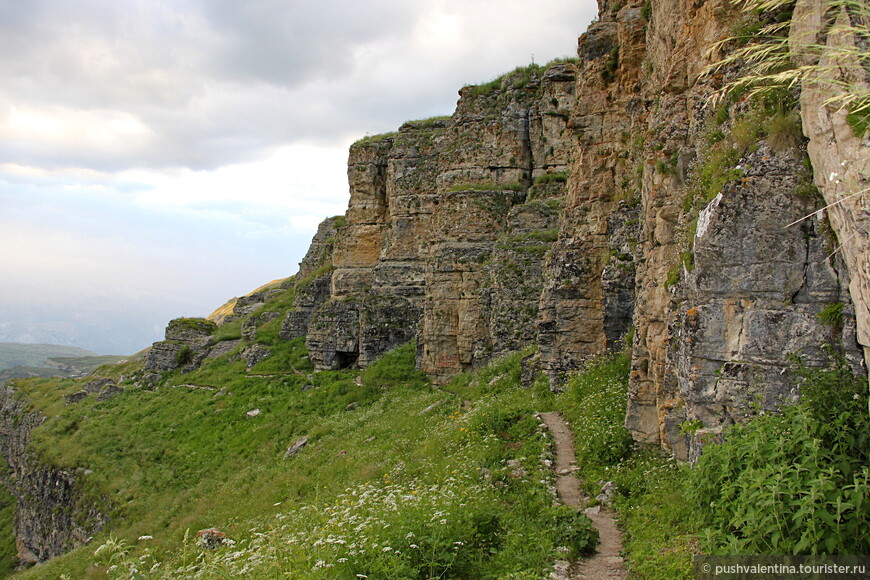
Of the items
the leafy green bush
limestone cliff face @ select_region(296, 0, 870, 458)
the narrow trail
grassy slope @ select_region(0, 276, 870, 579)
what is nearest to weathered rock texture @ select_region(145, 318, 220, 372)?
grassy slope @ select_region(0, 276, 870, 579)

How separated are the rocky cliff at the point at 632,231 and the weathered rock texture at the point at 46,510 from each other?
1197cm

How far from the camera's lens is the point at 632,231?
551 inches

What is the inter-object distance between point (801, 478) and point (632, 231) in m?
9.51

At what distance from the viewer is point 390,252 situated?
3272cm

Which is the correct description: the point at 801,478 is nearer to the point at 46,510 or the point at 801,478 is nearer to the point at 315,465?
the point at 315,465

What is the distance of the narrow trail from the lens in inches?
275

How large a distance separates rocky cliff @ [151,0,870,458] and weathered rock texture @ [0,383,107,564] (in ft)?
39.3

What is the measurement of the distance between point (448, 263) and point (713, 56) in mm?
18080

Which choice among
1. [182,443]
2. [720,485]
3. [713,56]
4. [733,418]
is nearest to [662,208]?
→ [713,56]

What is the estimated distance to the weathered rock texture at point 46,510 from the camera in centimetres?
2533

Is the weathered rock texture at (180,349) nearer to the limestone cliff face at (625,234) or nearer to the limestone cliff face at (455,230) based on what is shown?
the limestone cliff face at (455,230)

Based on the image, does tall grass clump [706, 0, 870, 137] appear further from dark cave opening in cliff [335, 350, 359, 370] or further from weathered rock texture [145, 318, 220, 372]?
weathered rock texture [145, 318, 220, 372]

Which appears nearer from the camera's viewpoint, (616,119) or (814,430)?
(814,430)

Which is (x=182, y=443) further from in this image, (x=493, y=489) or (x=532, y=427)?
(x=493, y=489)
